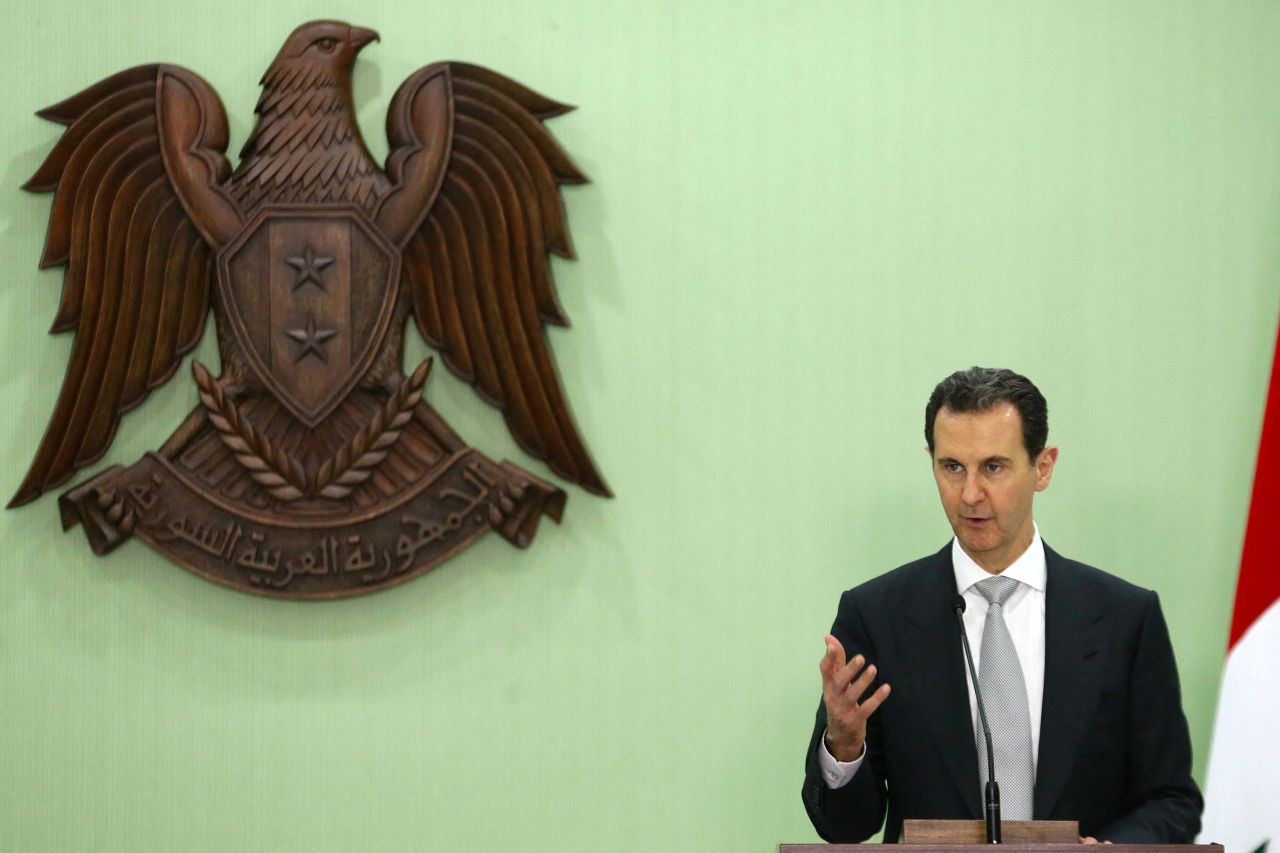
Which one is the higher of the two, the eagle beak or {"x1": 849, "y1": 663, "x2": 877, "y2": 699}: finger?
the eagle beak

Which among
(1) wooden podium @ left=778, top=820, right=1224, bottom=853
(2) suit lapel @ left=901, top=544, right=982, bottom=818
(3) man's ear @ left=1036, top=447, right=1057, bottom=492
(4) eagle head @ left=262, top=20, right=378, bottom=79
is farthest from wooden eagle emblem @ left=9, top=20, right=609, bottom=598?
(1) wooden podium @ left=778, top=820, right=1224, bottom=853

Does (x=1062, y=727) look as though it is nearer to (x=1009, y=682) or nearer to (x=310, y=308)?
Result: (x=1009, y=682)

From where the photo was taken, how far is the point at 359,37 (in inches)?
127

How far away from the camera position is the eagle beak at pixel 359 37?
3.23 meters

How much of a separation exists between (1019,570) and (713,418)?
38.0 inches

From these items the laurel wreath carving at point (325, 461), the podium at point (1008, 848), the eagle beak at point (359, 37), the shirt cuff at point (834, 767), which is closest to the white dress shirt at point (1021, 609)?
the shirt cuff at point (834, 767)

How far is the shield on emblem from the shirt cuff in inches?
56.8

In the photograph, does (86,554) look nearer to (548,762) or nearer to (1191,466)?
(548,762)

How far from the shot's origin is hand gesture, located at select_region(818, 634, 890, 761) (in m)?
2.16

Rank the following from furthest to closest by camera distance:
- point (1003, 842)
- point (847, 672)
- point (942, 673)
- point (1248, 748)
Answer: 1. point (1248, 748)
2. point (942, 673)
3. point (847, 672)
4. point (1003, 842)

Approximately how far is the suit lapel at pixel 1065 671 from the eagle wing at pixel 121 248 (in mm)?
1994

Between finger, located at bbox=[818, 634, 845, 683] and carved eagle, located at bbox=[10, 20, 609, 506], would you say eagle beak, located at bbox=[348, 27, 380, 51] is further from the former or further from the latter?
finger, located at bbox=[818, 634, 845, 683]

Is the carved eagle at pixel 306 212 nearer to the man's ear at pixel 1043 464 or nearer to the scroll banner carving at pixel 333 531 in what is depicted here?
the scroll banner carving at pixel 333 531

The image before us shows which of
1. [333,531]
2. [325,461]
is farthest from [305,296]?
[333,531]
